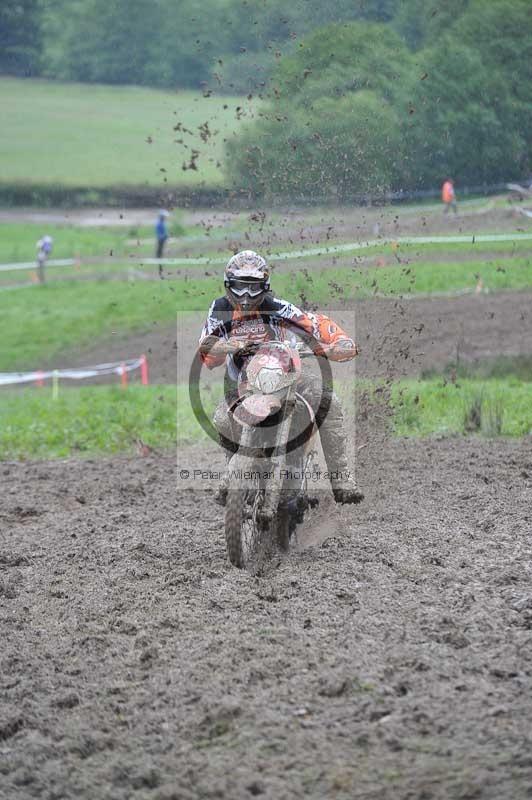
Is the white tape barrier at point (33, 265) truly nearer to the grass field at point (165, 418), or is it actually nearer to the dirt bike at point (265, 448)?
the grass field at point (165, 418)

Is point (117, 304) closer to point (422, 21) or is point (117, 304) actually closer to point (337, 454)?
point (422, 21)

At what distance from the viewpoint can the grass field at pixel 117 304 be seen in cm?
2430

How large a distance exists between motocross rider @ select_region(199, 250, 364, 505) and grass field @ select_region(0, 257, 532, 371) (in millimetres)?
11883

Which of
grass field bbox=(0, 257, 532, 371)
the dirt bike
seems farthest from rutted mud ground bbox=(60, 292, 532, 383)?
the dirt bike

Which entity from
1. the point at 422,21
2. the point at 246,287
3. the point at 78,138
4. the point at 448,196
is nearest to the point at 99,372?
the point at 422,21

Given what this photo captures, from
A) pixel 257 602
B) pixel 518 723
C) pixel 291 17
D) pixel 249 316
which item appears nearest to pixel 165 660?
pixel 257 602

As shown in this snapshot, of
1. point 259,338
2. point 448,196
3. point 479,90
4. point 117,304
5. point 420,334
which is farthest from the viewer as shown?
point 117,304

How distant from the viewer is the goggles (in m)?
7.82

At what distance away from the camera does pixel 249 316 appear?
8102 millimetres

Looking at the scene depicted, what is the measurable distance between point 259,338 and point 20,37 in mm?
28664

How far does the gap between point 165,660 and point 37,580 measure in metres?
2.56

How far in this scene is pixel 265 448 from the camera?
752 cm

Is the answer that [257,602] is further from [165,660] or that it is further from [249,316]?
[249,316]

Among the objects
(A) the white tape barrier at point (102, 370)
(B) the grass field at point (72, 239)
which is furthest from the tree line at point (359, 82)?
(B) the grass field at point (72, 239)
